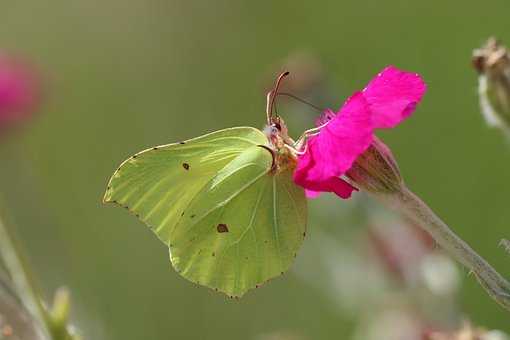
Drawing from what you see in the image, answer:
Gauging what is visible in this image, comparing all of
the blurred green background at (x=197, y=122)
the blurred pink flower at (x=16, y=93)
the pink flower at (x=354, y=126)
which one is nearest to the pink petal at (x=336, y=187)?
the pink flower at (x=354, y=126)

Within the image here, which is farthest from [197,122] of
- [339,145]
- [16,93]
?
[339,145]

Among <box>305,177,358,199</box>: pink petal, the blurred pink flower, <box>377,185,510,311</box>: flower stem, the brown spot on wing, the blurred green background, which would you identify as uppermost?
<box>305,177,358,199</box>: pink petal

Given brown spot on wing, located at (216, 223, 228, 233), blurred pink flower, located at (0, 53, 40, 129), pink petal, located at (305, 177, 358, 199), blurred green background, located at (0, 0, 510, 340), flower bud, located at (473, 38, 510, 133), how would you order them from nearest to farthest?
1. pink petal, located at (305, 177, 358, 199)
2. flower bud, located at (473, 38, 510, 133)
3. brown spot on wing, located at (216, 223, 228, 233)
4. blurred pink flower, located at (0, 53, 40, 129)
5. blurred green background, located at (0, 0, 510, 340)

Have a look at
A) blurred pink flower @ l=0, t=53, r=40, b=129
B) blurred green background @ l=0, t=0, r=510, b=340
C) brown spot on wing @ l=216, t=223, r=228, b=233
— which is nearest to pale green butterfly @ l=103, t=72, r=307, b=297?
brown spot on wing @ l=216, t=223, r=228, b=233

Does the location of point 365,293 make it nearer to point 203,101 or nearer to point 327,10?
point 203,101

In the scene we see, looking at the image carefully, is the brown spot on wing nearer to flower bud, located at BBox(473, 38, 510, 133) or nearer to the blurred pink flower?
flower bud, located at BBox(473, 38, 510, 133)

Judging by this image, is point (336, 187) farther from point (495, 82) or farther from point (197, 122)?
point (197, 122)

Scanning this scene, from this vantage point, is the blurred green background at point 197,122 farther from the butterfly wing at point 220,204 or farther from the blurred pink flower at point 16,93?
the butterfly wing at point 220,204
